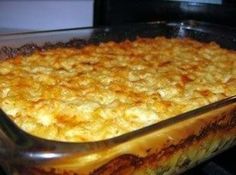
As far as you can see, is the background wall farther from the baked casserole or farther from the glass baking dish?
the glass baking dish

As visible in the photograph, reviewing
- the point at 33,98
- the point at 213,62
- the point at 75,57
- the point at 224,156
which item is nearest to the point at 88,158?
the point at 33,98

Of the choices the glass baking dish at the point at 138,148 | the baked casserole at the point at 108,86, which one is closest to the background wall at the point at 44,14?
the baked casserole at the point at 108,86

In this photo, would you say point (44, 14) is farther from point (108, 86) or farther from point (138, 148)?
point (138, 148)

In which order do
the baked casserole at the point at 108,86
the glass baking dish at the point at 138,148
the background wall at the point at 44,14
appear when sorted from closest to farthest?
the glass baking dish at the point at 138,148 → the baked casserole at the point at 108,86 → the background wall at the point at 44,14

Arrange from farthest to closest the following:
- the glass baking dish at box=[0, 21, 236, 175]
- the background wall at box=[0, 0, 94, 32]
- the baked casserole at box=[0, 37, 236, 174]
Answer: the background wall at box=[0, 0, 94, 32] < the baked casserole at box=[0, 37, 236, 174] < the glass baking dish at box=[0, 21, 236, 175]

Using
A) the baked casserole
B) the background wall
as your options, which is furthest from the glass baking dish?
the background wall

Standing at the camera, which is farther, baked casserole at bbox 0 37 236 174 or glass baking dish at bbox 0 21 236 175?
baked casserole at bbox 0 37 236 174

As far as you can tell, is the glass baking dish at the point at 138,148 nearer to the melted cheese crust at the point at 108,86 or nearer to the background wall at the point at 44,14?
the melted cheese crust at the point at 108,86
